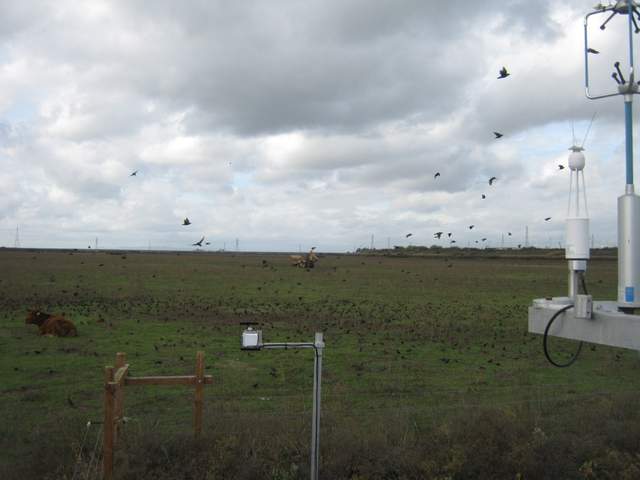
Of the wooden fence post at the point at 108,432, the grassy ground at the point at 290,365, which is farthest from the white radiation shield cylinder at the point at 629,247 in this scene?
the wooden fence post at the point at 108,432

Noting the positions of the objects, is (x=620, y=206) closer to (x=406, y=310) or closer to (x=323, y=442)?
(x=323, y=442)

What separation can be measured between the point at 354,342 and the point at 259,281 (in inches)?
1009

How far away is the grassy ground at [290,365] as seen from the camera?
931 centimetres

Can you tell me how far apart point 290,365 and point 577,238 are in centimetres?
984

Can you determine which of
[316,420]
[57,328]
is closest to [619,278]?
[316,420]

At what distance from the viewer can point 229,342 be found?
57.7 ft

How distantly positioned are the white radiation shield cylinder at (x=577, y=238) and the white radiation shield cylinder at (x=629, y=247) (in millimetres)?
295

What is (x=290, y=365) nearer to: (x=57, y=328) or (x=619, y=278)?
(x=57, y=328)

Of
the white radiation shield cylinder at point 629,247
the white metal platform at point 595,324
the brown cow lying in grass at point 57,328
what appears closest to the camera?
the white metal platform at point 595,324

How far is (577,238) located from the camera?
5234mm

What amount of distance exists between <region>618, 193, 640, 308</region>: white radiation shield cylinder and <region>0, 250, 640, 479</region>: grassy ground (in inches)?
160

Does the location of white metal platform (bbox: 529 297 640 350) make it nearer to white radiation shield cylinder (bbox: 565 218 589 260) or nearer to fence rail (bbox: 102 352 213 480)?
white radiation shield cylinder (bbox: 565 218 589 260)

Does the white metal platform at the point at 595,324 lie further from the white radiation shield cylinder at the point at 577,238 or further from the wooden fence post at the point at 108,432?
the wooden fence post at the point at 108,432

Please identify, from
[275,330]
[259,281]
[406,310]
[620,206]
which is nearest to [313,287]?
[259,281]
